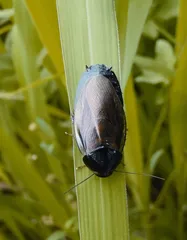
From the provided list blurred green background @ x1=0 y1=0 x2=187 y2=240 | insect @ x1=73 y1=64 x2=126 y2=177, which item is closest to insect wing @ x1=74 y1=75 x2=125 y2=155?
insect @ x1=73 y1=64 x2=126 y2=177

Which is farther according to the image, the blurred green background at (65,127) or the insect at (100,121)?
the blurred green background at (65,127)

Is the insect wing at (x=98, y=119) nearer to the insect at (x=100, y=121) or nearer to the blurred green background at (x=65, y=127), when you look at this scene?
the insect at (x=100, y=121)

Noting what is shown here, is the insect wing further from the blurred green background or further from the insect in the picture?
the blurred green background

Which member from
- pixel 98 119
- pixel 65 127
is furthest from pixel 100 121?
pixel 65 127

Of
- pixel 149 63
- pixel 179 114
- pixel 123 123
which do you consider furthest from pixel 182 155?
pixel 123 123

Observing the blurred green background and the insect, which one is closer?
the insect

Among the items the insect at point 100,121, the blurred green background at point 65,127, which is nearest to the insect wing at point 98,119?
the insect at point 100,121

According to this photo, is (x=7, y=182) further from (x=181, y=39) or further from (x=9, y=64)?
(x=181, y=39)
